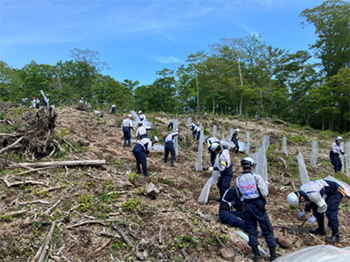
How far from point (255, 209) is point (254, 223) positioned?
0.27m

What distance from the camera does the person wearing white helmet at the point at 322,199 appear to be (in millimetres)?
4328

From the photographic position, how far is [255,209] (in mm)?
3857

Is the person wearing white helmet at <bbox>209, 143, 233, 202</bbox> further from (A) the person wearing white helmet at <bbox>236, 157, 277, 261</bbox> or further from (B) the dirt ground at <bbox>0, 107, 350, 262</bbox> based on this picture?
(A) the person wearing white helmet at <bbox>236, 157, 277, 261</bbox>

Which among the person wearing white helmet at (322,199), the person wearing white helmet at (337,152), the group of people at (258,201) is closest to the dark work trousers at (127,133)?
the group of people at (258,201)

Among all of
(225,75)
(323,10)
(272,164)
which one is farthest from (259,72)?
(272,164)

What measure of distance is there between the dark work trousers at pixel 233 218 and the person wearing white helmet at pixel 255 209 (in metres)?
0.97

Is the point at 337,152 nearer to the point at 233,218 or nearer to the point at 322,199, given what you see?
the point at 322,199

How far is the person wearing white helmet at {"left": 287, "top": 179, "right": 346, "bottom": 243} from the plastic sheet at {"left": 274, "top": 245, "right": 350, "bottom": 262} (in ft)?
3.99

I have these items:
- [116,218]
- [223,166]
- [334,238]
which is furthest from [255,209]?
[116,218]

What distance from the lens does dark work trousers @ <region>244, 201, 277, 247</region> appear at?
12.4 ft

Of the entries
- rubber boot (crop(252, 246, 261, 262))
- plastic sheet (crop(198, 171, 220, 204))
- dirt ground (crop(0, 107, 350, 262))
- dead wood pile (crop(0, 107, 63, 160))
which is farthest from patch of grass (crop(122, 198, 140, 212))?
dead wood pile (crop(0, 107, 63, 160))

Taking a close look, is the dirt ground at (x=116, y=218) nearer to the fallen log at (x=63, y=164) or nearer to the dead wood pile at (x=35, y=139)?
the fallen log at (x=63, y=164)

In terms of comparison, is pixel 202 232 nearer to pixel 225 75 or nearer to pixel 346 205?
pixel 346 205

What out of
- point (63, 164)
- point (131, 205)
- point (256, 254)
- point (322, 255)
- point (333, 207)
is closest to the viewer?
point (322, 255)
